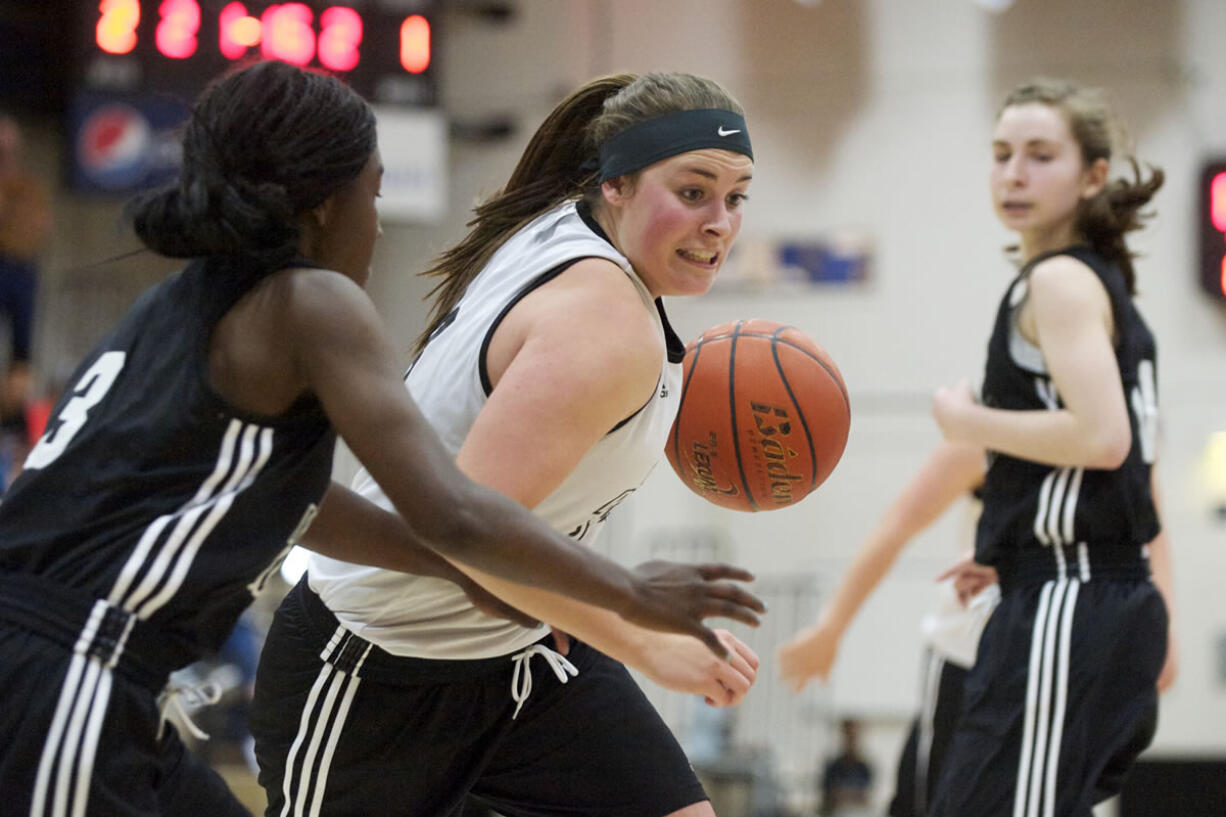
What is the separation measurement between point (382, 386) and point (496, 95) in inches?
337

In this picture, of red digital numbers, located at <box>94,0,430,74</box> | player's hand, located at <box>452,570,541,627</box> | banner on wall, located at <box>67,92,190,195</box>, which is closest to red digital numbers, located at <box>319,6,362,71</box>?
red digital numbers, located at <box>94,0,430,74</box>

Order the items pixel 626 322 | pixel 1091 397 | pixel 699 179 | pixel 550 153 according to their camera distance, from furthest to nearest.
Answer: pixel 1091 397
pixel 550 153
pixel 699 179
pixel 626 322

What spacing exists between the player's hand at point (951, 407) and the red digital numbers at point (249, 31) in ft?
18.3

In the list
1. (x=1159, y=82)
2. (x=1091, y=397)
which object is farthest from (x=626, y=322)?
(x=1159, y=82)

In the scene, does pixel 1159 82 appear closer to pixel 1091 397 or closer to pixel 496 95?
pixel 496 95

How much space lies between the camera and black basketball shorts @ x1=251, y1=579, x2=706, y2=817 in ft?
8.91

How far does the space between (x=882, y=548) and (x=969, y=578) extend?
0.44 meters

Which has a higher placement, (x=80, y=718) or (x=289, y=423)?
(x=289, y=423)

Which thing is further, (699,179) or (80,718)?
(699,179)

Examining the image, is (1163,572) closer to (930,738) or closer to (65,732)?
(930,738)

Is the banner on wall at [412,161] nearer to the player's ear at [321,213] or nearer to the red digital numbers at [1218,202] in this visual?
the red digital numbers at [1218,202]

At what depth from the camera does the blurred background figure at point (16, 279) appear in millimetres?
7317

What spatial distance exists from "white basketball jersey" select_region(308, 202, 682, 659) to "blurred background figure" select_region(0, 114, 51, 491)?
16.7 ft

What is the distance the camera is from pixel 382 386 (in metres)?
2.00
